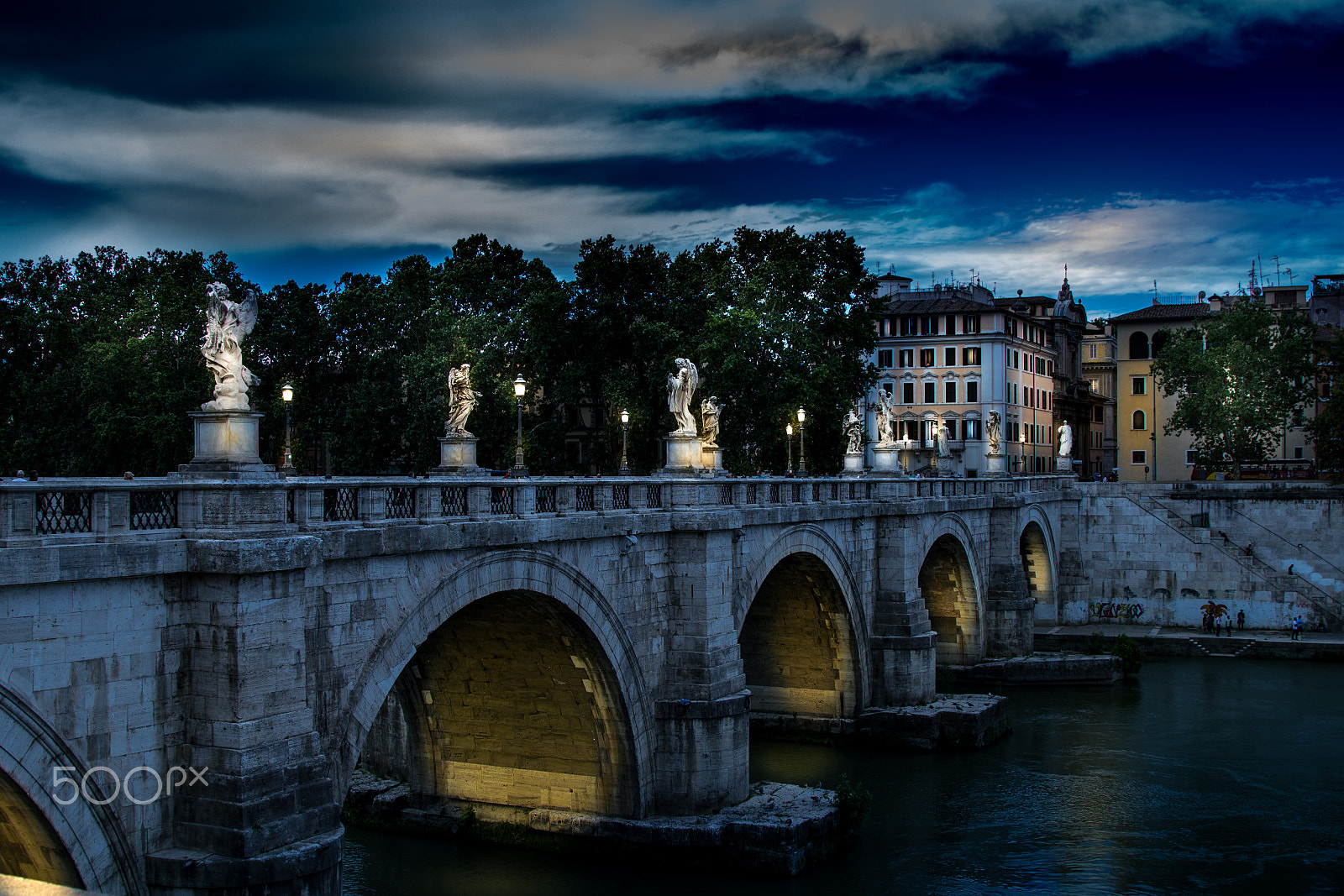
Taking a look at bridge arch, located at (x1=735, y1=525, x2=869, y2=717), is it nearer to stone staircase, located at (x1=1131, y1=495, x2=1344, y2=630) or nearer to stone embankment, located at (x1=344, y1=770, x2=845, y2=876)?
stone embankment, located at (x1=344, y1=770, x2=845, y2=876)

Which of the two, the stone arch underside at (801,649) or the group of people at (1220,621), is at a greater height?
the stone arch underside at (801,649)

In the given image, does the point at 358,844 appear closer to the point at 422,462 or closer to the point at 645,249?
the point at 422,462

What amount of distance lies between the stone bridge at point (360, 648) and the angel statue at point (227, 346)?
4.09 feet

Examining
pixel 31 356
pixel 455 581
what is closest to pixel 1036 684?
pixel 455 581

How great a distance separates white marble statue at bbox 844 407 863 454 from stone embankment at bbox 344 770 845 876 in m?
19.5

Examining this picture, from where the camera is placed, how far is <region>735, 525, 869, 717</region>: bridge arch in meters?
28.8

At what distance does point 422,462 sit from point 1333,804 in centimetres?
3095

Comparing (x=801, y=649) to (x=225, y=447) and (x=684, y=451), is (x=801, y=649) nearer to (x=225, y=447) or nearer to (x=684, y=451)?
(x=684, y=451)

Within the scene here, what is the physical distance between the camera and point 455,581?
15.4m

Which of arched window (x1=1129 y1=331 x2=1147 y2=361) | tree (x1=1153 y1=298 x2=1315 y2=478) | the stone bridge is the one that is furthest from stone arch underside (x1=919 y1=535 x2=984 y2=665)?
arched window (x1=1129 y1=331 x2=1147 y2=361)

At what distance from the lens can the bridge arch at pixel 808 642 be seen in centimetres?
2883

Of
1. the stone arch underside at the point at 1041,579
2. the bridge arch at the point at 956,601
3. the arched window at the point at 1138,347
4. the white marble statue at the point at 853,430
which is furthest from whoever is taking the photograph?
the arched window at the point at 1138,347

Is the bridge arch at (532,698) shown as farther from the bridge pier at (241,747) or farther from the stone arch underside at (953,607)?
the stone arch underside at (953,607)

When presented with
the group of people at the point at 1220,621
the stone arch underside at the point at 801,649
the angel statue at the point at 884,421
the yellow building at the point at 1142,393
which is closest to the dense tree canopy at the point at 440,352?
the angel statue at the point at 884,421
